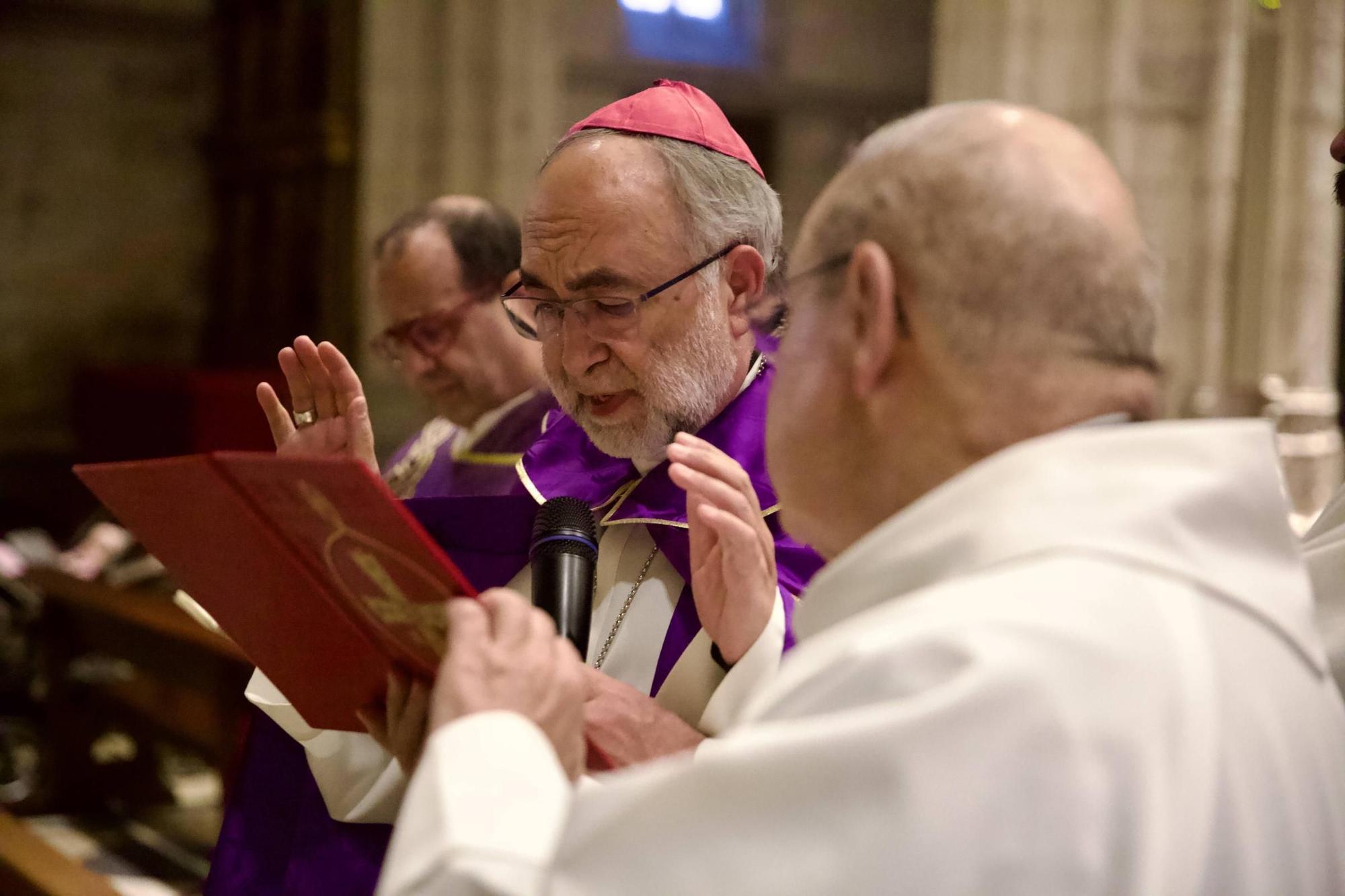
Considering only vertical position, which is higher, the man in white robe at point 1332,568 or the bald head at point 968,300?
the bald head at point 968,300

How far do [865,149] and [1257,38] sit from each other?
15.3 ft

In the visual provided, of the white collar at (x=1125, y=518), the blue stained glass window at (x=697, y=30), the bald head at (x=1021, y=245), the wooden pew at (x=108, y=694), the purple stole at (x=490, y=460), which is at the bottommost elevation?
the wooden pew at (x=108, y=694)

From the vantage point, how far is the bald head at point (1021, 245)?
1.19 meters

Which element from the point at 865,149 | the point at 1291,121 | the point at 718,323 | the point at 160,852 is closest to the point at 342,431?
the point at 718,323

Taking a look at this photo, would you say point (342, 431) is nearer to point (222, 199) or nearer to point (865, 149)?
point (865, 149)

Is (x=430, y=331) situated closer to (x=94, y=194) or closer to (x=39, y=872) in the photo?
(x=39, y=872)

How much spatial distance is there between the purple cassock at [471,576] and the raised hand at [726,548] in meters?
0.22

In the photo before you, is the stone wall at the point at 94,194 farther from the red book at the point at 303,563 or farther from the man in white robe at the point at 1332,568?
the man in white robe at the point at 1332,568

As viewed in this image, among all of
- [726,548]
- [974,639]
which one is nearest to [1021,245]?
[974,639]

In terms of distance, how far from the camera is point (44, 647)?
5.95 meters

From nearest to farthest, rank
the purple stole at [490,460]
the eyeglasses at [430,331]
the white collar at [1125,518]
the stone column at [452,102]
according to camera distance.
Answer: the white collar at [1125,518], the purple stole at [490,460], the eyeglasses at [430,331], the stone column at [452,102]

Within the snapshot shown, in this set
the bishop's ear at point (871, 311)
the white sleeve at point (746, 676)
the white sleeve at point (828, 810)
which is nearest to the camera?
the white sleeve at point (828, 810)

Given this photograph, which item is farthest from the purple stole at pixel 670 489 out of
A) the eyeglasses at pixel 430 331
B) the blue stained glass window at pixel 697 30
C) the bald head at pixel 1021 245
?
the blue stained glass window at pixel 697 30

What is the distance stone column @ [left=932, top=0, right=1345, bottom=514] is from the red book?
3987mm
